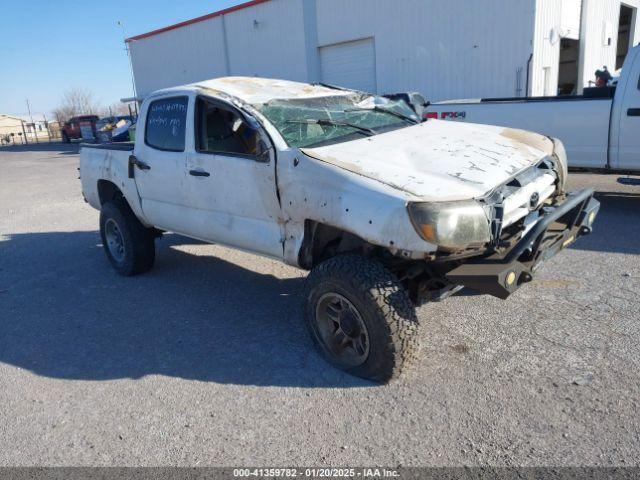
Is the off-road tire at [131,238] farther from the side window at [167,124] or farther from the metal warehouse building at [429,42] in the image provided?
the metal warehouse building at [429,42]

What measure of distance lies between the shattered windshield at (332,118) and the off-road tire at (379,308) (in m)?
1.00

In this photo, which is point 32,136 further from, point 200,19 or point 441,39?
point 441,39

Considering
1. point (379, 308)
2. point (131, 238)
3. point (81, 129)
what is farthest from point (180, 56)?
point (379, 308)

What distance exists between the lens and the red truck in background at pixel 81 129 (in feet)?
114

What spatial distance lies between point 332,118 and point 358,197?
1.38m

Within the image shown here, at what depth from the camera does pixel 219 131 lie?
4465mm

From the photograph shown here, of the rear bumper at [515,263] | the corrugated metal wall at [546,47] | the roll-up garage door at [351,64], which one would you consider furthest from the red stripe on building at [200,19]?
the rear bumper at [515,263]

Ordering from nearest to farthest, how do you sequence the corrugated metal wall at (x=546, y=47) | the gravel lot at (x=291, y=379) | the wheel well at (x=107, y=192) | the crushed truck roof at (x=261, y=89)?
1. the gravel lot at (x=291, y=379)
2. the crushed truck roof at (x=261, y=89)
3. the wheel well at (x=107, y=192)
4. the corrugated metal wall at (x=546, y=47)

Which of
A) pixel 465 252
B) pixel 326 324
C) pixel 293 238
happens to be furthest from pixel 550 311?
pixel 293 238

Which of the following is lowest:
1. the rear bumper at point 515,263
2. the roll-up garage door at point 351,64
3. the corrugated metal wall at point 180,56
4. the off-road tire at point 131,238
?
the off-road tire at point 131,238

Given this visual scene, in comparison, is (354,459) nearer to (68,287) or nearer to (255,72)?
(68,287)

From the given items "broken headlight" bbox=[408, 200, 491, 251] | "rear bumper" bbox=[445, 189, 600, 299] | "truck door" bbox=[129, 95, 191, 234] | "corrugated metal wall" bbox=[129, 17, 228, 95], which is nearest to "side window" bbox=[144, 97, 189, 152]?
"truck door" bbox=[129, 95, 191, 234]

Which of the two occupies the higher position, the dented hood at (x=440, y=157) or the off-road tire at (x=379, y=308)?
the dented hood at (x=440, y=157)

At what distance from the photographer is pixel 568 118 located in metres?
7.40
